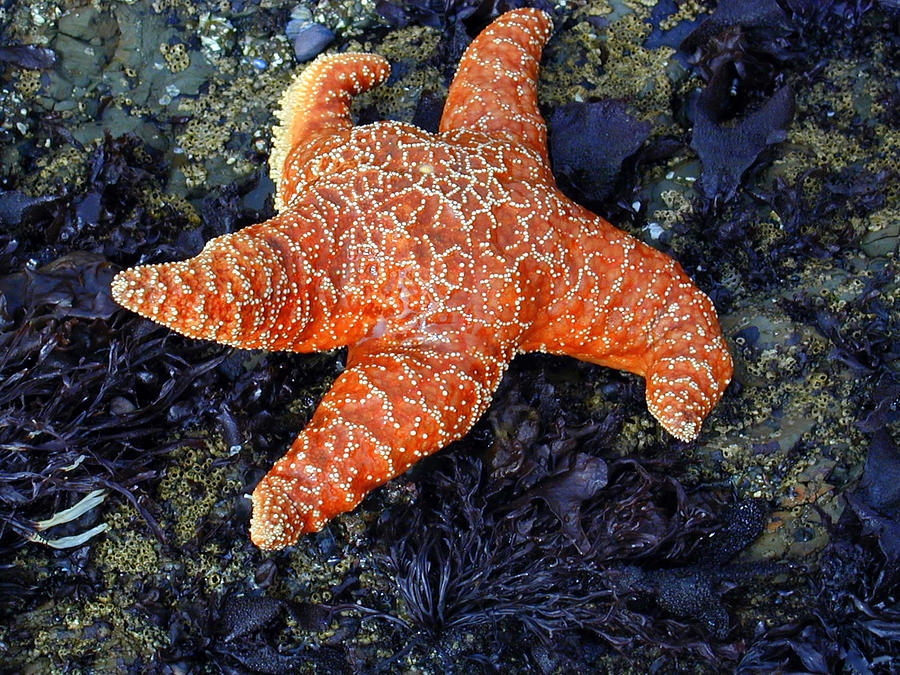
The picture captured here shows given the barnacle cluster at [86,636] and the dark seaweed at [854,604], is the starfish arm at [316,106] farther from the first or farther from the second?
the dark seaweed at [854,604]

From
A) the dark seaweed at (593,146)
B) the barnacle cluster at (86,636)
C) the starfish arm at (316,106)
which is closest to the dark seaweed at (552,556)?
the barnacle cluster at (86,636)

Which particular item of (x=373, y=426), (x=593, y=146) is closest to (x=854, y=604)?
(x=373, y=426)

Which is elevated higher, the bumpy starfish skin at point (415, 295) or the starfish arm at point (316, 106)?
the starfish arm at point (316, 106)

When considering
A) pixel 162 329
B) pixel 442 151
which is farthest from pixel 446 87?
pixel 162 329

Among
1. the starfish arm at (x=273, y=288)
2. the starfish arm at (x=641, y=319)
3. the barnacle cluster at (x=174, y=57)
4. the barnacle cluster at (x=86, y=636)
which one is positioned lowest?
the barnacle cluster at (x=86, y=636)

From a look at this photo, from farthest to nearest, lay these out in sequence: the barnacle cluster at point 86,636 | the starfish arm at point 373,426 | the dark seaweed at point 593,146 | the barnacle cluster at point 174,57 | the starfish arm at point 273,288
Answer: the barnacle cluster at point 174,57
the dark seaweed at point 593,146
the barnacle cluster at point 86,636
the starfish arm at point 373,426
the starfish arm at point 273,288

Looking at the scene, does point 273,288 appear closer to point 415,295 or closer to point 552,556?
point 415,295

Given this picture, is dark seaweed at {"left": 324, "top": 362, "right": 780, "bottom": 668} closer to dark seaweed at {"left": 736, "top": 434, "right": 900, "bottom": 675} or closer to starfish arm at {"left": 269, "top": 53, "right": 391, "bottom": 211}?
dark seaweed at {"left": 736, "top": 434, "right": 900, "bottom": 675}

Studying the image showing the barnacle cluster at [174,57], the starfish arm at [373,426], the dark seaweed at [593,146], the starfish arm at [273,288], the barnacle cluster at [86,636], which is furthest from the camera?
the barnacle cluster at [174,57]

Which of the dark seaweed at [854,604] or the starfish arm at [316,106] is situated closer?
the dark seaweed at [854,604]
